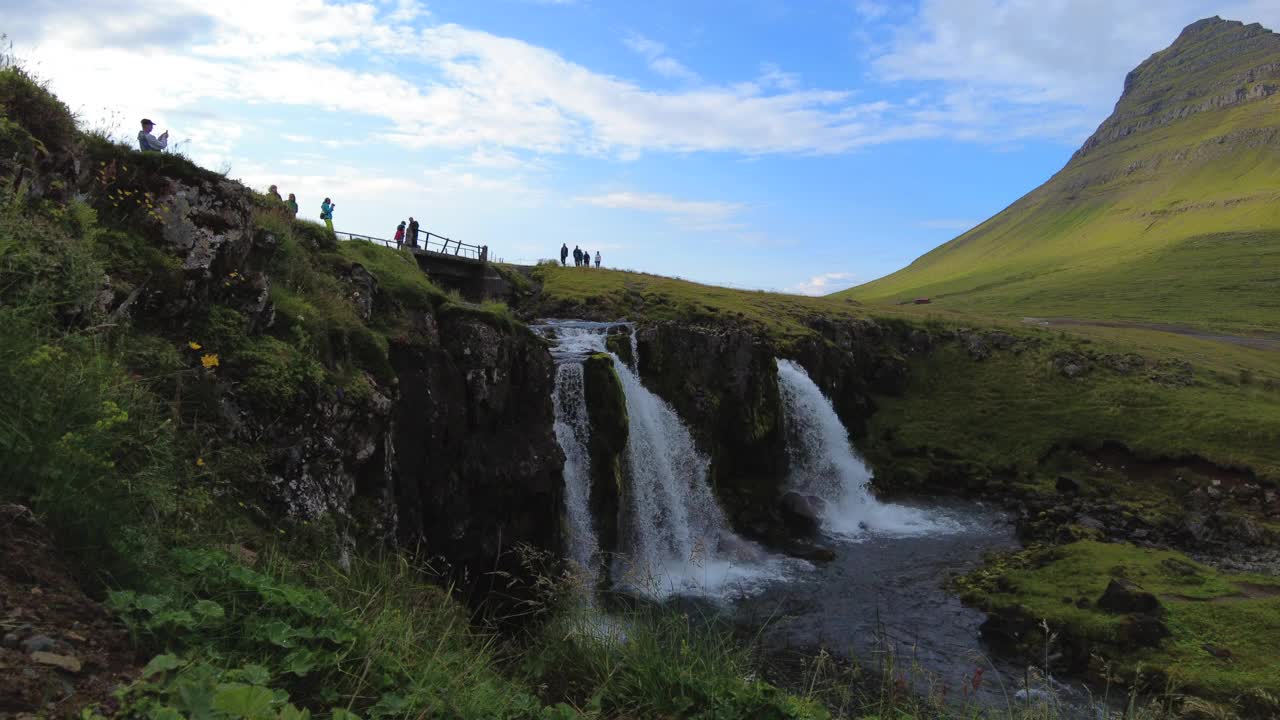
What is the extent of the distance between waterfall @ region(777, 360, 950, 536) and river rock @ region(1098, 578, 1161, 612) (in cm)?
1050

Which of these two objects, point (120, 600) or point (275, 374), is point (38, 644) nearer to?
point (120, 600)

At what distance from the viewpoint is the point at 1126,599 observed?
17922 millimetres

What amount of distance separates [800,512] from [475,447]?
15745 mm

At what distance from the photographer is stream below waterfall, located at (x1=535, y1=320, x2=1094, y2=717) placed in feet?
58.1

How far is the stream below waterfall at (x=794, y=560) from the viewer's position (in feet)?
58.1

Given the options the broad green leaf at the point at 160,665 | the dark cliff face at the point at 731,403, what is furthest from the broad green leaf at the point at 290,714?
the dark cliff face at the point at 731,403

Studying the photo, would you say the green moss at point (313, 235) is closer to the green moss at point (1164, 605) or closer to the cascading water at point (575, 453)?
the cascading water at point (575, 453)

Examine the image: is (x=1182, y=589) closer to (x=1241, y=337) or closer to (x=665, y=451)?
(x=665, y=451)

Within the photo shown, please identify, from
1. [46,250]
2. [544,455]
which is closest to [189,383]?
[46,250]

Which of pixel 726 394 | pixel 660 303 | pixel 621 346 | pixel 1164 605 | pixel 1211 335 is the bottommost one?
pixel 1164 605

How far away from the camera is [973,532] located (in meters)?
28.5

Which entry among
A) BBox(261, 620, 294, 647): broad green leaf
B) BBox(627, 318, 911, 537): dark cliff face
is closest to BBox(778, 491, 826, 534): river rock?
BBox(627, 318, 911, 537): dark cliff face

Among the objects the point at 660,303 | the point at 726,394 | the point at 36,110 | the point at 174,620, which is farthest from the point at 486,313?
the point at 660,303

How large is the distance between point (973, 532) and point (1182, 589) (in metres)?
9.67
